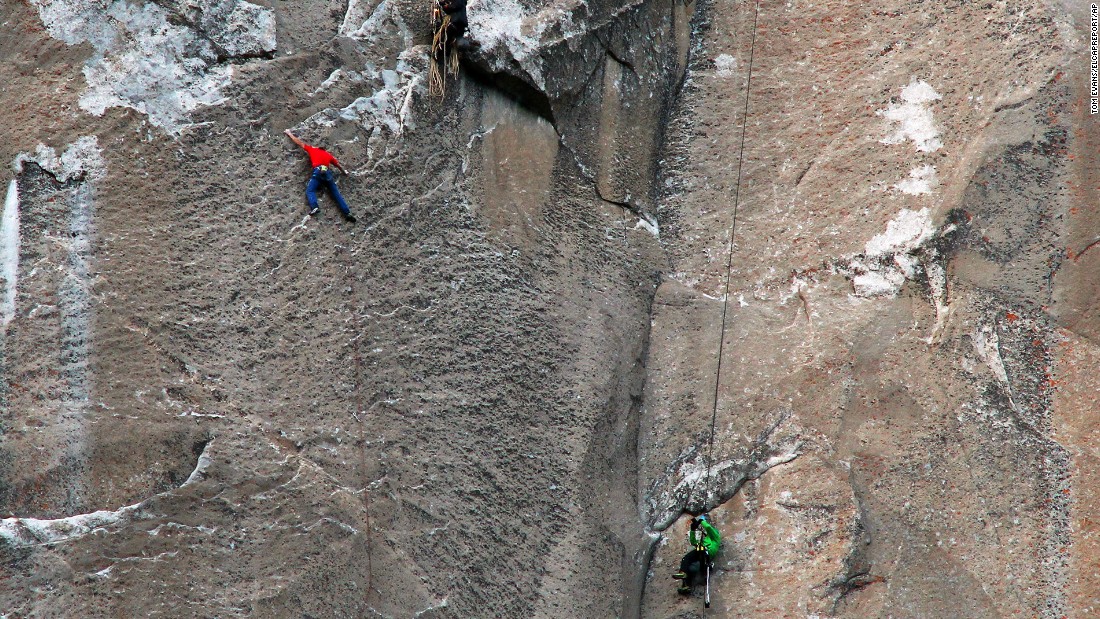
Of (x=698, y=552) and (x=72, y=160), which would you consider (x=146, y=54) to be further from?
(x=698, y=552)

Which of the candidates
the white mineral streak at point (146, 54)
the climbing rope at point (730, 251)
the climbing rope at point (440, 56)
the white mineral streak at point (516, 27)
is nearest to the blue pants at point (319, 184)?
the white mineral streak at point (146, 54)

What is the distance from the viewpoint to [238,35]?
643cm

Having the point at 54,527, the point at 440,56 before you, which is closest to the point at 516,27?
the point at 440,56

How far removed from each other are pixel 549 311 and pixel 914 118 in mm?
2744

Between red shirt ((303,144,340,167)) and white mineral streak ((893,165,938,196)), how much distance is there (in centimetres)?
365

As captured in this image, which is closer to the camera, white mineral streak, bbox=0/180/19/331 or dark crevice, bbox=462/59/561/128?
white mineral streak, bbox=0/180/19/331

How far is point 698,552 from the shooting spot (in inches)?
266

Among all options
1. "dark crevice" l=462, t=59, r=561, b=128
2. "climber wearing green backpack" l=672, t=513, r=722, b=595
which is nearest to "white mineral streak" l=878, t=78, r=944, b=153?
"dark crevice" l=462, t=59, r=561, b=128

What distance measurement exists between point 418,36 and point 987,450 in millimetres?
4396

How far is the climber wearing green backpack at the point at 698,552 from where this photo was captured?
6.73 metres

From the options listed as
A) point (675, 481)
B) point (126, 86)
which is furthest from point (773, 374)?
point (126, 86)

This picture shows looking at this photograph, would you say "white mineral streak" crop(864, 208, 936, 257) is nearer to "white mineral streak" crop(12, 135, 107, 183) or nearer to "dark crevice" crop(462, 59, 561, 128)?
"dark crevice" crop(462, 59, 561, 128)

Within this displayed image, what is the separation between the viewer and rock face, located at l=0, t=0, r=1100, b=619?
5969mm

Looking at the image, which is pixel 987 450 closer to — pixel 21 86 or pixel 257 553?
pixel 257 553
